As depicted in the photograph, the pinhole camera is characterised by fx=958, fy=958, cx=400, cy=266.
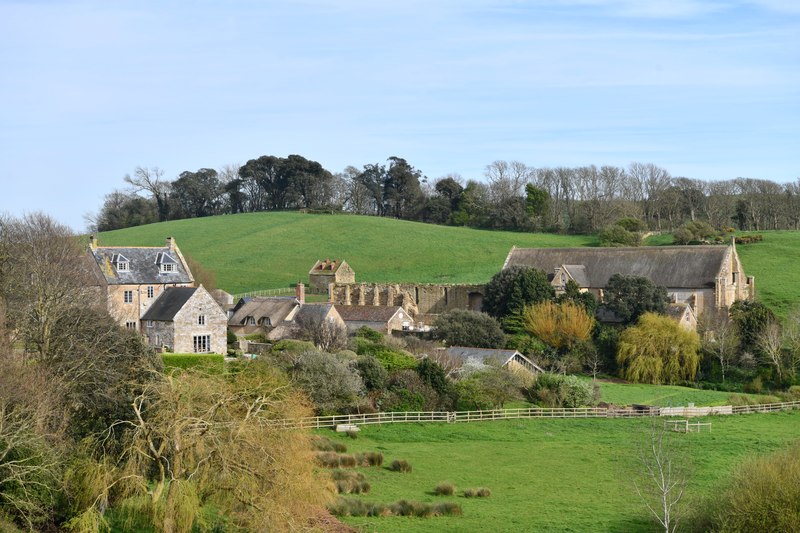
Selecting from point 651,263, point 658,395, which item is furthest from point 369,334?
point 651,263

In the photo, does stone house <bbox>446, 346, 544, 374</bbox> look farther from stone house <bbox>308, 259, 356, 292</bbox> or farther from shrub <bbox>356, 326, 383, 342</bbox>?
stone house <bbox>308, 259, 356, 292</bbox>

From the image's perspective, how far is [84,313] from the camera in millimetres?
33375

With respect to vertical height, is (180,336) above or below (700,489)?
above

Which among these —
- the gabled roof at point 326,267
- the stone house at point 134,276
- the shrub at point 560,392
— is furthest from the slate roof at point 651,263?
the stone house at point 134,276

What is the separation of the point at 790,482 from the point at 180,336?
3100cm

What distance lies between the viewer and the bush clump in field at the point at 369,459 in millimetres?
32750

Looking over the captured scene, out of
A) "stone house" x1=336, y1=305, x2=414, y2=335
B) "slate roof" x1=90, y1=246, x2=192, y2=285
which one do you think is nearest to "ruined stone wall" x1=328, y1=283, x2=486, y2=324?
"stone house" x1=336, y1=305, x2=414, y2=335

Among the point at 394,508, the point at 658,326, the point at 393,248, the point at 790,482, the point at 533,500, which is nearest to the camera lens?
the point at 790,482

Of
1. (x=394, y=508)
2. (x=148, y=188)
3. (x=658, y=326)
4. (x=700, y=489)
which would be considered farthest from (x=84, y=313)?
(x=148, y=188)

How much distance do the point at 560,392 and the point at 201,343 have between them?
17.4 m

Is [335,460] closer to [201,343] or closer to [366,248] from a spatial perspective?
[201,343]

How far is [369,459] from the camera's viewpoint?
1297 inches

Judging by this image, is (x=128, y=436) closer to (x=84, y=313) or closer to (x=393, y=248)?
(x=84, y=313)

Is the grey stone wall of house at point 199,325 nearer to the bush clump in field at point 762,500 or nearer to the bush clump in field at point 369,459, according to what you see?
the bush clump in field at point 369,459
